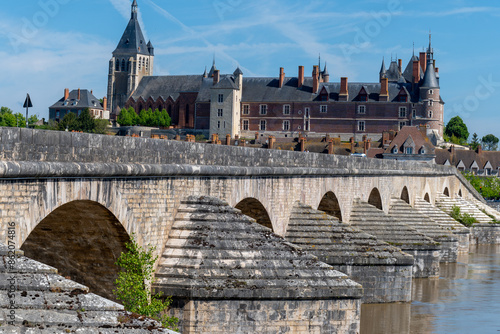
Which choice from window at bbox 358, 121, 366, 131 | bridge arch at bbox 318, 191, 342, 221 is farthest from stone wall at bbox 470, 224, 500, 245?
window at bbox 358, 121, 366, 131

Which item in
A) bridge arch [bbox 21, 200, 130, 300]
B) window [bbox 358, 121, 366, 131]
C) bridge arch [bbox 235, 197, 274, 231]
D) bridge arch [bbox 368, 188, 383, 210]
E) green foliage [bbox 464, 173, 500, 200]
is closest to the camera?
bridge arch [bbox 21, 200, 130, 300]

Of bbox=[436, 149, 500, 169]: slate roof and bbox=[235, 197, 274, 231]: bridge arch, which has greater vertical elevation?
bbox=[436, 149, 500, 169]: slate roof

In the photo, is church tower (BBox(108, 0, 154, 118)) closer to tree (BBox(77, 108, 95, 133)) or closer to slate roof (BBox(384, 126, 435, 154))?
tree (BBox(77, 108, 95, 133))

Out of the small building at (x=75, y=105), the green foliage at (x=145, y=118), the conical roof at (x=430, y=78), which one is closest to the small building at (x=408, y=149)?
the conical roof at (x=430, y=78)

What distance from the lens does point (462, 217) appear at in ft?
166

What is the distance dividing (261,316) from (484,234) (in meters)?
39.6

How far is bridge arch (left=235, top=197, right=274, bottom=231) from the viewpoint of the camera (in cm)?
1991

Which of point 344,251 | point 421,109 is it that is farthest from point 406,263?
point 421,109

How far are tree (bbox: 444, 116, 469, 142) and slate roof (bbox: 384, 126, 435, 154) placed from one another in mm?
49473

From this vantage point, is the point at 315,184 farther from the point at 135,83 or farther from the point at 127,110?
the point at 135,83

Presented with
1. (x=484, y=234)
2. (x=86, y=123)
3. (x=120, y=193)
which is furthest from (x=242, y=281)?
(x=86, y=123)

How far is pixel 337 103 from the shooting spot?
115438mm

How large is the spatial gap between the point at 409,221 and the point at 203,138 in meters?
86.7

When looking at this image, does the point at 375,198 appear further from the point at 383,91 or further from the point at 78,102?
the point at 78,102
